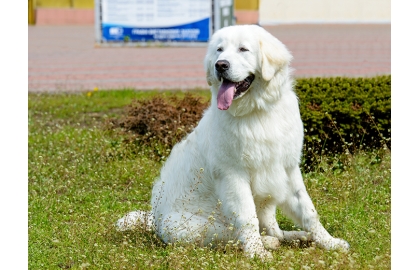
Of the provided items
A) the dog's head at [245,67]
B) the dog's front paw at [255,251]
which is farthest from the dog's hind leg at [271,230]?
the dog's head at [245,67]

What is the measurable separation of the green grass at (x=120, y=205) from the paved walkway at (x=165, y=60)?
302 centimetres

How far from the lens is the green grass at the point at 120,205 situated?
497 centimetres

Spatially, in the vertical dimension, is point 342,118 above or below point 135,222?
above

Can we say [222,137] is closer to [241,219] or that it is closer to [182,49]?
[241,219]

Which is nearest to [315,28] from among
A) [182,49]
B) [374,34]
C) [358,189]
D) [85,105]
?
[374,34]

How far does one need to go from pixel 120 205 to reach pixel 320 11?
1303cm

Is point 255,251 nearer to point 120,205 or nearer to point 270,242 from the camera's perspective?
point 270,242

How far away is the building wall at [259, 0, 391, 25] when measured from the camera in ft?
54.8

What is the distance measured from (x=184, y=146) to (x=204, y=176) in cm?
40

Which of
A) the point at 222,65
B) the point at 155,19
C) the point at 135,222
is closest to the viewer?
the point at 222,65

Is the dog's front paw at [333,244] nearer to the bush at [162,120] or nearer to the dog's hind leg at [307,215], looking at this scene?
the dog's hind leg at [307,215]

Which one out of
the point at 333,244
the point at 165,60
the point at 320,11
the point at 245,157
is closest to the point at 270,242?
the point at 333,244

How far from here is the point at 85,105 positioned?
10.9 metres

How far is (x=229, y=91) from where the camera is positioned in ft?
16.6
